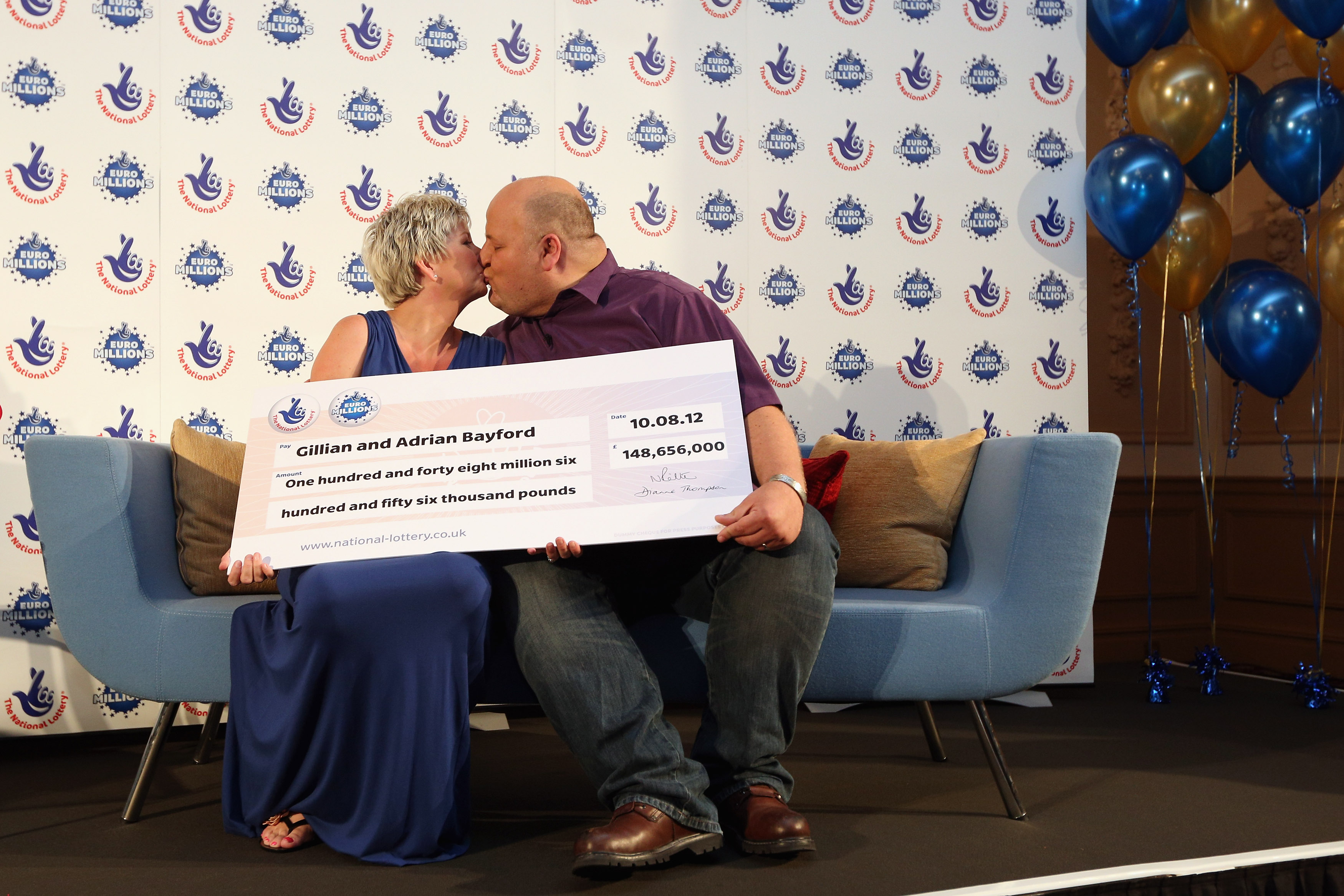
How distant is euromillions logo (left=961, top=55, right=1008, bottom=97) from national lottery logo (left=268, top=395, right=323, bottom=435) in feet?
8.30

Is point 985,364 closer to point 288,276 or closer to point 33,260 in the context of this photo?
point 288,276

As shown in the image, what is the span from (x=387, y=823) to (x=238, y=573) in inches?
18.5

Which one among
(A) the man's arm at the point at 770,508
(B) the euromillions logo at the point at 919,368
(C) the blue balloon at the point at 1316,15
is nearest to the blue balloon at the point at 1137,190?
(C) the blue balloon at the point at 1316,15

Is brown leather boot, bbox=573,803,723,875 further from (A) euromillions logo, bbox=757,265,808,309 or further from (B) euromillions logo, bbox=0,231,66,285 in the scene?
(B) euromillions logo, bbox=0,231,66,285

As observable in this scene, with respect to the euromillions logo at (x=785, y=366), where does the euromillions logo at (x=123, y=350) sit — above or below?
above

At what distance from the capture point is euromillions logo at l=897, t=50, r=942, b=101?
10.8 ft

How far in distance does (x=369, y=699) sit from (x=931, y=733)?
4.47 ft

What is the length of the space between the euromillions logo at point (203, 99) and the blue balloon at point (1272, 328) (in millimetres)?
3030

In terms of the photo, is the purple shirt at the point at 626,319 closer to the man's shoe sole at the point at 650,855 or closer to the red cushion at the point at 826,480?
the red cushion at the point at 826,480

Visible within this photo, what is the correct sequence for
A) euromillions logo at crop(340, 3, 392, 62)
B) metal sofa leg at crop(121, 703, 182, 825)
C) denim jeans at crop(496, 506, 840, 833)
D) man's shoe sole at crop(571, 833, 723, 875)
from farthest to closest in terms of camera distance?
euromillions logo at crop(340, 3, 392, 62)
metal sofa leg at crop(121, 703, 182, 825)
denim jeans at crop(496, 506, 840, 833)
man's shoe sole at crop(571, 833, 723, 875)

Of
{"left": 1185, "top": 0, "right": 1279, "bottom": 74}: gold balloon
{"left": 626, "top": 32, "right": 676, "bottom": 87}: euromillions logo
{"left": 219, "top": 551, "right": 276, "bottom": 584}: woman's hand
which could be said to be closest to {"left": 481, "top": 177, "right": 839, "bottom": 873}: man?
{"left": 219, "top": 551, "right": 276, "bottom": 584}: woman's hand

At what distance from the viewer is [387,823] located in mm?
1608

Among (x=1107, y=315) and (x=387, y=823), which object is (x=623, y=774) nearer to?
(x=387, y=823)

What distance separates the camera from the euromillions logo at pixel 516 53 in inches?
118
